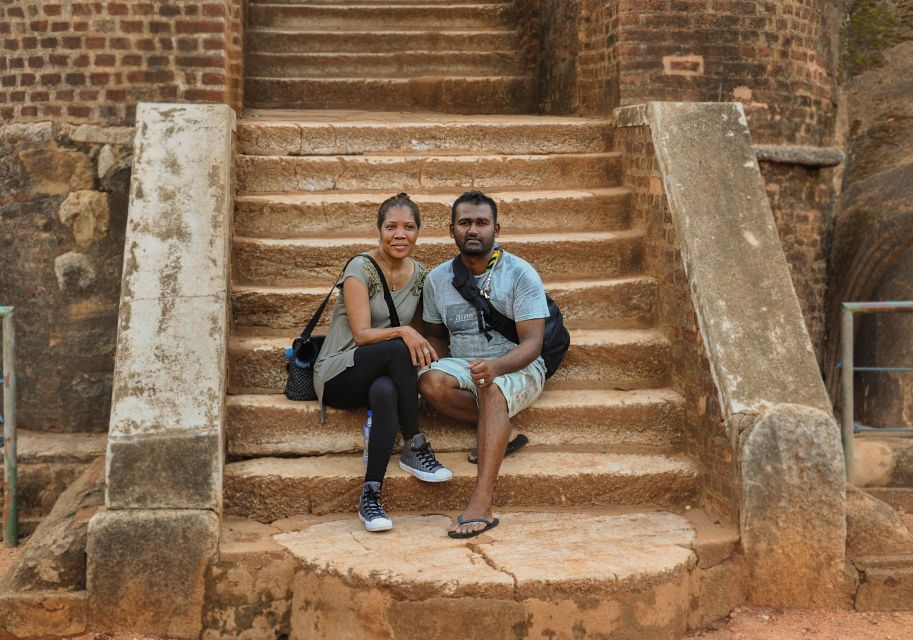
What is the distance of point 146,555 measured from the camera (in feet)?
13.2

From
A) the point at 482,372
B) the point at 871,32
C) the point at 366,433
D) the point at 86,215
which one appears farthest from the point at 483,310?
the point at 871,32

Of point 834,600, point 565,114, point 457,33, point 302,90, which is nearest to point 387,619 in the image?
point 834,600

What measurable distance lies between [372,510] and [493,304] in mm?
1035

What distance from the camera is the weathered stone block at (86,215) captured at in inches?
245

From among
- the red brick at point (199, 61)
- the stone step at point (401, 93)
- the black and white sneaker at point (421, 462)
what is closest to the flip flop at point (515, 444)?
the black and white sneaker at point (421, 462)

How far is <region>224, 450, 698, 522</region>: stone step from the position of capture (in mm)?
4488

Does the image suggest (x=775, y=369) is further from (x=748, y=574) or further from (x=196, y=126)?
(x=196, y=126)

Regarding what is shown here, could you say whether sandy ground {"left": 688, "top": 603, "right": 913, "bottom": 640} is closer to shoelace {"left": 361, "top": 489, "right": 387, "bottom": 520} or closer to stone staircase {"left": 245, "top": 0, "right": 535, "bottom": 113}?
shoelace {"left": 361, "top": 489, "right": 387, "bottom": 520}

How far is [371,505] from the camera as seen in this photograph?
4320mm

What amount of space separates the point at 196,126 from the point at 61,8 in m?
1.61

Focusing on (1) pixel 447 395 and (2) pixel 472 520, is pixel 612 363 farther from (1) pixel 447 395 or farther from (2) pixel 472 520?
(2) pixel 472 520

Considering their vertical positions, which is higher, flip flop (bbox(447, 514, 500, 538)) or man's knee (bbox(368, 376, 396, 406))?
man's knee (bbox(368, 376, 396, 406))

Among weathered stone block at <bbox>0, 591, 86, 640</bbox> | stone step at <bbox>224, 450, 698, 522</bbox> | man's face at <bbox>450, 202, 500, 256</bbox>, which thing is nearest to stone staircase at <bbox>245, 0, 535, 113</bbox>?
man's face at <bbox>450, 202, 500, 256</bbox>

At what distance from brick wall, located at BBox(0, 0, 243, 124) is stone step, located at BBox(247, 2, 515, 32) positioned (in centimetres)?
301
